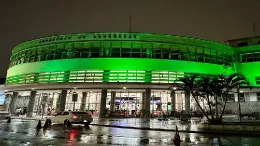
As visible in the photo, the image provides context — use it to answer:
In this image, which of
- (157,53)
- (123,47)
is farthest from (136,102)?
(123,47)

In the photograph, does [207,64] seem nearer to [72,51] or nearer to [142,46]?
[142,46]

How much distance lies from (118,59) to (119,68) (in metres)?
1.67

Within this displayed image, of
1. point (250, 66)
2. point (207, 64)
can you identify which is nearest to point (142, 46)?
point (207, 64)

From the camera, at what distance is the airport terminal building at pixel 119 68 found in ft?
111

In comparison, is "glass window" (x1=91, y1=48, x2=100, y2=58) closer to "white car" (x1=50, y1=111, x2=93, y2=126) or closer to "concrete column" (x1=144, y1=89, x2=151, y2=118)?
"concrete column" (x1=144, y1=89, x2=151, y2=118)

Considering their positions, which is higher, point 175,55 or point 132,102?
point 175,55

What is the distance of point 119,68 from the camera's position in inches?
1337

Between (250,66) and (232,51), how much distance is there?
15.8 ft

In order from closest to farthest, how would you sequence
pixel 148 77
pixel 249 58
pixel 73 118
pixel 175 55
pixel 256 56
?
pixel 73 118 → pixel 148 77 → pixel 175 55 → pixel 256 56 → pixel 249 58

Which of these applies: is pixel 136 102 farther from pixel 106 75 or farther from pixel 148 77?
pixel 106 75

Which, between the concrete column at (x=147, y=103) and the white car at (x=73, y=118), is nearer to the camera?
the white car at (x=73, y=118)

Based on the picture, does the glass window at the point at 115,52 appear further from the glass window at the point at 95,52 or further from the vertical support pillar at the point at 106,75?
the vertical support pillar at the point at 106,75

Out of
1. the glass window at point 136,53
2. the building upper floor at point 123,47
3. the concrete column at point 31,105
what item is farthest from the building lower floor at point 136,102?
the building upper floor at point 123,47

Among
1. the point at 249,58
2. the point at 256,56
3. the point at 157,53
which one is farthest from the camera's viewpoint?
the point at 249,58
